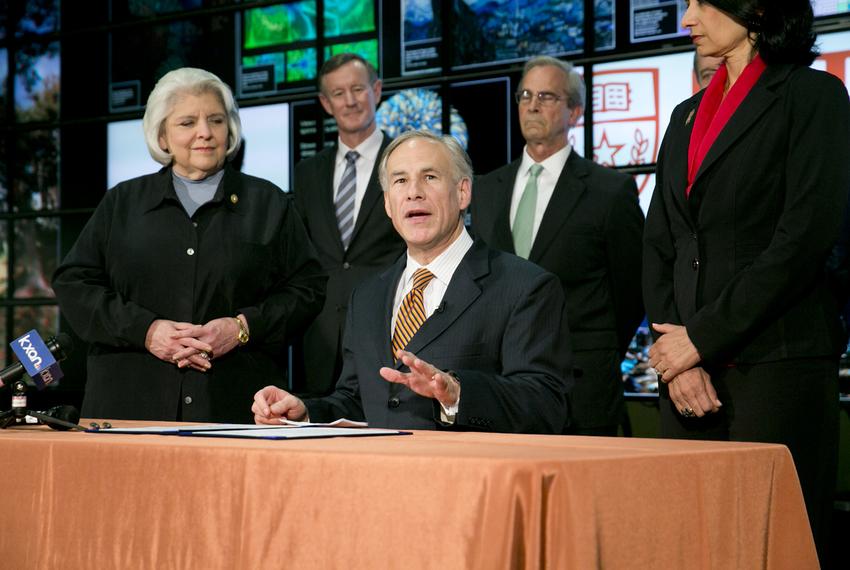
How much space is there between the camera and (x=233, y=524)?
1.94m

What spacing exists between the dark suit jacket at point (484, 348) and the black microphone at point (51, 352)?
0.60 m

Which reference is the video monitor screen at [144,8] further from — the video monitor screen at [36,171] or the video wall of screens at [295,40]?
the video monitor screen at [36,171]

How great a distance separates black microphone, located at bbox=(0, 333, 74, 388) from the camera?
8.63ft

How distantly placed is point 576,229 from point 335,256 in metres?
1.06

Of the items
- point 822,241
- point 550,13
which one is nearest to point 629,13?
point 550,13

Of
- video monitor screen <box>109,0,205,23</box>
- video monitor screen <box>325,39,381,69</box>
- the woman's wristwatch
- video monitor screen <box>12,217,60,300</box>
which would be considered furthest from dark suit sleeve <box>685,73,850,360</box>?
video monitor screen <box>12,217,60,300</box>

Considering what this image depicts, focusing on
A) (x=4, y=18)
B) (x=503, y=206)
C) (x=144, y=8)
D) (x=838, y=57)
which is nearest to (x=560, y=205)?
(x=503, y=206)

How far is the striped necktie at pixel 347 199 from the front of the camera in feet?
15.8

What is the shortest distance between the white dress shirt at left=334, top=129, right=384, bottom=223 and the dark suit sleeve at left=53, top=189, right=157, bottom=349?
1173 mm

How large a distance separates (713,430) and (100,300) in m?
2.04

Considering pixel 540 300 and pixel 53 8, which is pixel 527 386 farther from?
pixel 53 8

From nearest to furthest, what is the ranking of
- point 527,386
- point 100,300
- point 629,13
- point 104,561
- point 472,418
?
point 104,561 < point 472,418 < point 527,386 < point 100,300 < point 629,13

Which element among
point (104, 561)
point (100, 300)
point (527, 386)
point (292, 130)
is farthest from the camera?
point (292, 130)

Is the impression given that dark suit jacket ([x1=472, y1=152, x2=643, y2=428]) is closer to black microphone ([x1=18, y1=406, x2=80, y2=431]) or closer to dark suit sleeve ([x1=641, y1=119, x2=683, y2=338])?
dark suit sleeve ([x1=641, y1=119, x2=683, y2=338])
